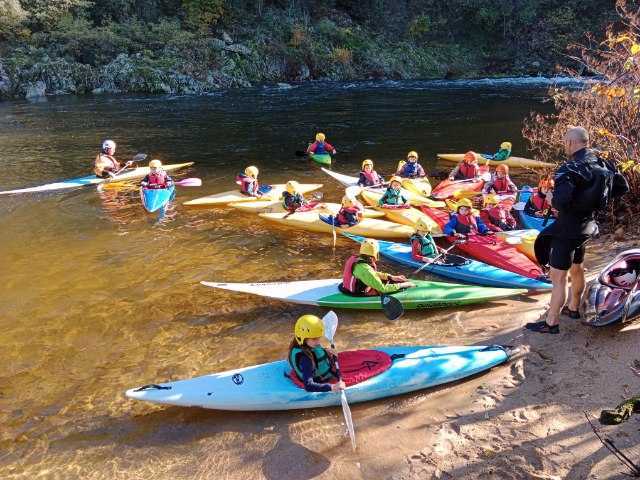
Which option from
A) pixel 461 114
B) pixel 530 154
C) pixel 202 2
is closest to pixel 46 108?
pixel 202 2

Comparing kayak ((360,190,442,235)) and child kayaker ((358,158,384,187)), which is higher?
child kayaker ((358,158,384,187))

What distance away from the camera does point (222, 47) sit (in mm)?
29500

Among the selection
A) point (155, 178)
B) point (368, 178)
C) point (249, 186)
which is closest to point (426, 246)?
point (368, 178)

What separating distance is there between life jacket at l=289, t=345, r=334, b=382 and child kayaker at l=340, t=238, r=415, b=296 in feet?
5.19

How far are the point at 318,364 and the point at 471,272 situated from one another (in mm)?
3112

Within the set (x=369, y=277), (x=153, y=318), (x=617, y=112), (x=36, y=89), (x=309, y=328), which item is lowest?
(x=153, y=318)

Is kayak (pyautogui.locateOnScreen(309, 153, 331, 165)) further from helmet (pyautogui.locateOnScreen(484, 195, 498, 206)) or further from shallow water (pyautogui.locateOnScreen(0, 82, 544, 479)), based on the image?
helmet (pyautogui.locateOnScreen(484, 195, 498, 206))

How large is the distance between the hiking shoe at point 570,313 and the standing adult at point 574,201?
0.33 m

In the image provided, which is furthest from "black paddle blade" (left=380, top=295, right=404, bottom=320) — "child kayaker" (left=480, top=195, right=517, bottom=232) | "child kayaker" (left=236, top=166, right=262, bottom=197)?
"child kayaker" (left=236, top=166, right=262, bottom=197)

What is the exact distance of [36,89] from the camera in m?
25.6

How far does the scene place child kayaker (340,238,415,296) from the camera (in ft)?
19.0

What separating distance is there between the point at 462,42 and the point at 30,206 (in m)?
33.6

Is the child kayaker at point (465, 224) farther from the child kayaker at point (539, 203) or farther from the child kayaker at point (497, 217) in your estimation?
the child kayaker at point (539, 203)

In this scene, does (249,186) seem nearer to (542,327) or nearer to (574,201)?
(542,327)
